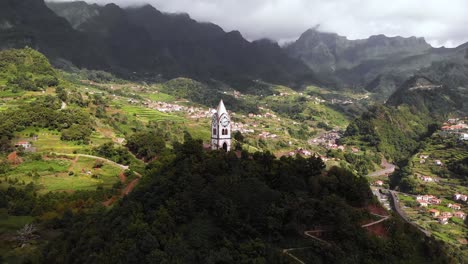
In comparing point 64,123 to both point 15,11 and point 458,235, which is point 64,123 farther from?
point 15,11

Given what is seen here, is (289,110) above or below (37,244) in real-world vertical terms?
above

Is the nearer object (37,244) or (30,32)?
(37,244)

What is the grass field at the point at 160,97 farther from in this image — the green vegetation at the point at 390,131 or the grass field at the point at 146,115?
the green vegetation at the point at 390,131

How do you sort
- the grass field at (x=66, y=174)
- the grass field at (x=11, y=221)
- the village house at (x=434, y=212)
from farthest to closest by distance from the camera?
the village house at (x=434, y=212)
the grass field at (x=66, y=174)
the grass field at (x=11, y=221)

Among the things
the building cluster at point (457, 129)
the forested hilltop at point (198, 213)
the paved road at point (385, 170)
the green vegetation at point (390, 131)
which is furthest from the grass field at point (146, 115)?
the building cluster at point (457, 129)

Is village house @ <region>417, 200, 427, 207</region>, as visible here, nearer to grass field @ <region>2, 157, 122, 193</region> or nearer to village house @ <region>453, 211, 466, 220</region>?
village house @ <region>453, 211, 466, 220</region>

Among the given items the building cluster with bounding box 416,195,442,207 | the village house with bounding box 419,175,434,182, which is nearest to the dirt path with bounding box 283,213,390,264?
the building cluster with bounding box 416,195,442,207

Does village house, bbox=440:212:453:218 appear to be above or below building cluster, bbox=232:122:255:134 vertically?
below

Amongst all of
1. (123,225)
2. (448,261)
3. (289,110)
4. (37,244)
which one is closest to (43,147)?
(37,244)

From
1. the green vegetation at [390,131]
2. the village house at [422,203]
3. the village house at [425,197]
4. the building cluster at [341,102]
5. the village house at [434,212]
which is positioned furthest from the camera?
the building cluster at [341,102]
